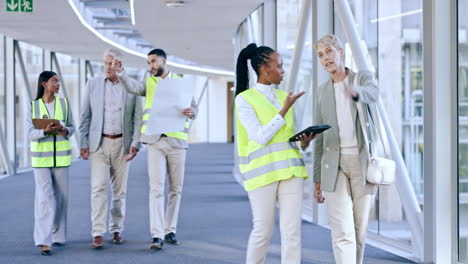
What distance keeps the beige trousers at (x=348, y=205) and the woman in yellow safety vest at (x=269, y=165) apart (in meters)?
0.33

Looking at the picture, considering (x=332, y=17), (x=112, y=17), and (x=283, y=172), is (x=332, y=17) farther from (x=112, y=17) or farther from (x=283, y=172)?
(x=112, y=17)

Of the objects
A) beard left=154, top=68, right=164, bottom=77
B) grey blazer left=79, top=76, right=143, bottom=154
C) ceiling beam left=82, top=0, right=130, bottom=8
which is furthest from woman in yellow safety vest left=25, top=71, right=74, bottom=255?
ceiling beam left=82, top=0, right=130, bottom=8

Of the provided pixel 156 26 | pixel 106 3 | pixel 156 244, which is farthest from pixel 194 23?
pixel 156 244

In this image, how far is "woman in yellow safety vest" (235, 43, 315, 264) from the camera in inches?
164

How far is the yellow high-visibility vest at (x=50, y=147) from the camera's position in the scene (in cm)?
673

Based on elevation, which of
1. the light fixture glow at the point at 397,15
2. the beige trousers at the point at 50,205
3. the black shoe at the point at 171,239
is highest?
the light fixture glow at the point at 397,15

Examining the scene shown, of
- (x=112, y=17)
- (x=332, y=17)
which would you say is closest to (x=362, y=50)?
(x=332, y=17)

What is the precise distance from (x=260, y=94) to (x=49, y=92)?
3281 mm

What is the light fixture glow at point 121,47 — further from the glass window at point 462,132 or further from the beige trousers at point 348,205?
the beige trousers at point 348,205

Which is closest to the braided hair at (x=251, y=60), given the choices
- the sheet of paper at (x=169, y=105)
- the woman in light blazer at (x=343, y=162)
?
the woman in light blazer at (x=343, y=162)

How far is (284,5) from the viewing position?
1144 centimetres

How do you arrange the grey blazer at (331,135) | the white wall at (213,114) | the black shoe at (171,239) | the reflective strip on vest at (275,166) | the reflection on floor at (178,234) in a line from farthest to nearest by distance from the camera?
the white wall at (213,114), the black shoe at (171,239), the reflection on floor at (178,234), the grey blazer at (331,135), the reflective strip on vest at (275,166)

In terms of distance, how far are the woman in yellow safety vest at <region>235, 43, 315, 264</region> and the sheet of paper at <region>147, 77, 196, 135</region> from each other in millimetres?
2453

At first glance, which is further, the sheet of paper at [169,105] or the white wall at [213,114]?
the white wall at [213,114]
